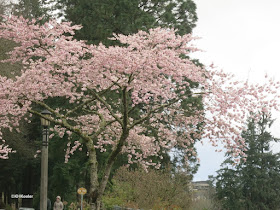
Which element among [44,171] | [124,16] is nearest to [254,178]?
[124,16]

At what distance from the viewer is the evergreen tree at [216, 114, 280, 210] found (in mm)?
41000

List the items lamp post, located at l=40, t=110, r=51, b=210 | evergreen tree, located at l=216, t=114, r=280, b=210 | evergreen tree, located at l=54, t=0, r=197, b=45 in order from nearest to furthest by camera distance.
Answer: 1. lamp post, located at l=40, t=110, r=51, b=210
2. evergreen tree, located at l=54, t=0, r=197, b=45
3. evergreen tree, located at l=216, t=114, r=280, b=210

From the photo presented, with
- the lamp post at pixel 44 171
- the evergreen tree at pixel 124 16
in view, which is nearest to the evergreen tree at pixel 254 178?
the evergreen tree at pixel 124 16

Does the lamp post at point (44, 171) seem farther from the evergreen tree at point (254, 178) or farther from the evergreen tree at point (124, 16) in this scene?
the evergreen tree at point (254, 178)

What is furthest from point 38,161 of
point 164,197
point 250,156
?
point 250,156

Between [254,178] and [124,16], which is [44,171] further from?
[254,178]

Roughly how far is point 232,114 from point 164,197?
737 centimetres

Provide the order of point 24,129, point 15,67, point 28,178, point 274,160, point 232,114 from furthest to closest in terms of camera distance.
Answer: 1. point 274,160
2. point 28,178
3. point 24,129
4. point 15,67
5. point 232,114

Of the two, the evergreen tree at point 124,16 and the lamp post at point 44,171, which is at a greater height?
the evergreen tree at point 124,16

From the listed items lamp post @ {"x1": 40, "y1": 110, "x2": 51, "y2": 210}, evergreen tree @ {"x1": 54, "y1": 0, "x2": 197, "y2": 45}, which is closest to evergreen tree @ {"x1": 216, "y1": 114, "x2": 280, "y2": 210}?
evergreen tree @ {"x1": 54, "y1": 0, "x2": 197, "y2": 45}

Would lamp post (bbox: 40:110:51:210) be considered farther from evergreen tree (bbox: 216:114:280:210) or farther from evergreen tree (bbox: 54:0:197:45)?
evergreen tree (bbox: 216:114:280:210)

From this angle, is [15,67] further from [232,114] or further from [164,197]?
[232,114]

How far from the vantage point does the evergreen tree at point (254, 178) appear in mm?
41000

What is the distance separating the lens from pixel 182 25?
29.2 meters
